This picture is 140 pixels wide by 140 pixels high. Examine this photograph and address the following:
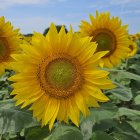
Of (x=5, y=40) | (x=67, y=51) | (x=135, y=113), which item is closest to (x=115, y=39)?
(x=5, y=40)

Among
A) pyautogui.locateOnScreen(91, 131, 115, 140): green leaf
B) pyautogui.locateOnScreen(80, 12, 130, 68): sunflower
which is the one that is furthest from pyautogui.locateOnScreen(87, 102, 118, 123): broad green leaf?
pyautogui.locateOnScreen(80, 12, 130, 68): sunflower

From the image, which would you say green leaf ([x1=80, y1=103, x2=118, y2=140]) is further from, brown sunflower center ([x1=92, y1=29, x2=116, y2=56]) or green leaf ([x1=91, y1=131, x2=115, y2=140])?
brown sunflower center ([x1=92, y1=29, x2=116, y2=56])

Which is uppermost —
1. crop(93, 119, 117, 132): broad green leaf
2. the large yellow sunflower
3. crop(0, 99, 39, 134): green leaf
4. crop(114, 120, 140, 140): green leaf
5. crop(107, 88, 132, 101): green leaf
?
the large yellow sunflower

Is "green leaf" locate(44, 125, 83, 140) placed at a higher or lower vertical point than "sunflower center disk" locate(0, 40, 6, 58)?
lower

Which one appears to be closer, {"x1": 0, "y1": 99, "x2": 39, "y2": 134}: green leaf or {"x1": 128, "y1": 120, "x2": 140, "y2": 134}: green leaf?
{"x1": 0, "y1": 99, "x2": 39, "y2": 134}: green leaf

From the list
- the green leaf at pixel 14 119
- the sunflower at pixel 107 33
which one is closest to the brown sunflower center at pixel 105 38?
the sunflower at pixel 107 33

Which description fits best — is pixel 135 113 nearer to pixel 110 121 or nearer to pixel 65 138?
pixel 110 121
